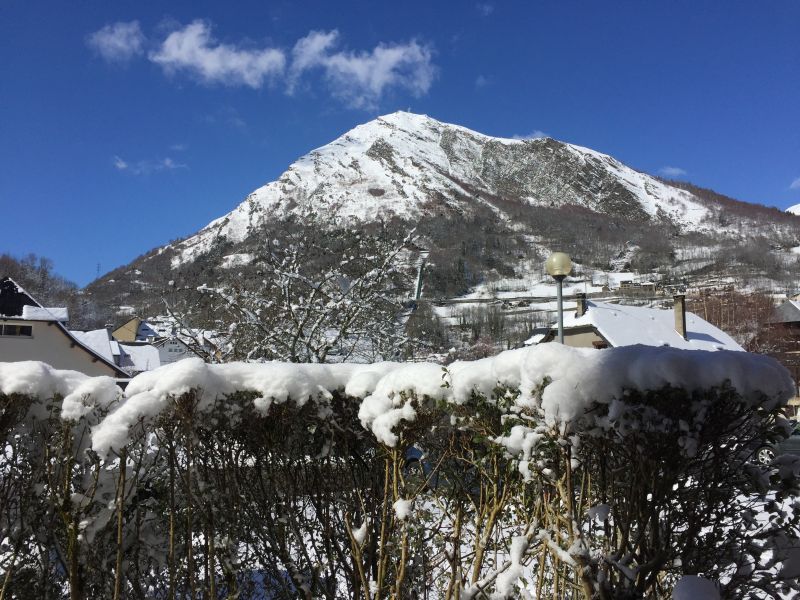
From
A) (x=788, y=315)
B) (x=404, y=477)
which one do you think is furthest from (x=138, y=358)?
(x=788, y=315)

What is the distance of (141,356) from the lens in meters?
35.2

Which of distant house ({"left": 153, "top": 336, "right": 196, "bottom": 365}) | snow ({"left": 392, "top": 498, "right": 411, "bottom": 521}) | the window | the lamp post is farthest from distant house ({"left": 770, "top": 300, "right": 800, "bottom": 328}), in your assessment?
snow ({"left": 392, "top": 498, "right": 411, "bottom": 521})

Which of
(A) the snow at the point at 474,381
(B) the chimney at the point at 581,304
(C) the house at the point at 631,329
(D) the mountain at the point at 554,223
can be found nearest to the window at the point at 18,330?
(D) the mountain at the point at 554,223

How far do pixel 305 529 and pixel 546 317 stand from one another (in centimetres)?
6650

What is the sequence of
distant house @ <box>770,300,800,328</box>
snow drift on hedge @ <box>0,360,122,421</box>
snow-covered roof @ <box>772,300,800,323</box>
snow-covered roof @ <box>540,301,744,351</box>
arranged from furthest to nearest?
snow-covered roof @ <box>772,300,800,323</box> → distant house @ <box>770,300,800,328</box> → snow-covered roof @ <box>540,301,744,351</box> → snow drift on hedge @ <box>0,360,122,421</box>

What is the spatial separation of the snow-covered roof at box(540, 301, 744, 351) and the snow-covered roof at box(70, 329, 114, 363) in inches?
913

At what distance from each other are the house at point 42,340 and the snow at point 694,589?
26.7 meters

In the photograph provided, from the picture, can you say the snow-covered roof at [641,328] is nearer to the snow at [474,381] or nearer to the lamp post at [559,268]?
the lamp post at [559,268]

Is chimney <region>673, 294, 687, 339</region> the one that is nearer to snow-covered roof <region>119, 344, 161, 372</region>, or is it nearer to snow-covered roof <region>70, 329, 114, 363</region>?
snow-covered roof <region>70, 329, 114, 363</region>

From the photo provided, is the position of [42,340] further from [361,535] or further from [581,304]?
[361,535]

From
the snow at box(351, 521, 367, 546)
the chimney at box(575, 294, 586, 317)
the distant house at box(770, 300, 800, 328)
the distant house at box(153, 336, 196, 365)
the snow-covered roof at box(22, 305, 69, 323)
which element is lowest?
the snow at box(351, 521, 367, 546)

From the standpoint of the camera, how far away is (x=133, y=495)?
359 cm

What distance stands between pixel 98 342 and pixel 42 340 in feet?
11.3

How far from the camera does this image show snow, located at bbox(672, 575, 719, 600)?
240cm
